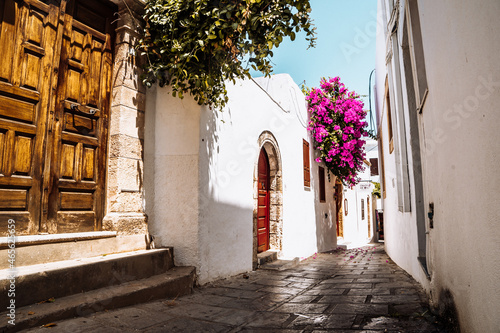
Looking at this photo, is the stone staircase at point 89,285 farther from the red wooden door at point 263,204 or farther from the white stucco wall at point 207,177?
the red wooden door at point 263,204

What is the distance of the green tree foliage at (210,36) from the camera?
3584 millimetres

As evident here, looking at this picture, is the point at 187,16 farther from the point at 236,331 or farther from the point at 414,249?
the point at 414,249

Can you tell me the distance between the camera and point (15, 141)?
3.12 m

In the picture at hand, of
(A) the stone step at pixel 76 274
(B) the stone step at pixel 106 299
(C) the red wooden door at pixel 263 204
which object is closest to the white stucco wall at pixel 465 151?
(B) the stone step at pixel 106 299

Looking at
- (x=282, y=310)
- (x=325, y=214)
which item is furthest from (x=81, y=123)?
(x=325, y=214)

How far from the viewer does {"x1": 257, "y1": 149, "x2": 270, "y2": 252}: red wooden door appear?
22.3 feet

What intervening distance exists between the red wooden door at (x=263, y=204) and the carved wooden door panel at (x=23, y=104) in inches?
165

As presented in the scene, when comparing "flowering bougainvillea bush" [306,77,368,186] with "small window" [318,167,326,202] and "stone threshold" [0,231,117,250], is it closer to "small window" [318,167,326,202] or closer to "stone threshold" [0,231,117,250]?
"small window" [318,167,326,202]

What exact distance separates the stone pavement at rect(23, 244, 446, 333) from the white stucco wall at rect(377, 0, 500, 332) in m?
0.48

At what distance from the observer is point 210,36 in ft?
11.8

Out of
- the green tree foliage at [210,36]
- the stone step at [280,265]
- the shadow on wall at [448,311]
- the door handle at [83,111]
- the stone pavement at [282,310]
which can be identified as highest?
the green tree foliage at [210,36]

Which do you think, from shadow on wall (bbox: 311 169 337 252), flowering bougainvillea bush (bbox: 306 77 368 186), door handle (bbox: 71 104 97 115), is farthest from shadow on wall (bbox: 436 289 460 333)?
flowering bougainvillea bush (bbox: 306 77 368 186)

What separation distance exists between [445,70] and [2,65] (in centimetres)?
372

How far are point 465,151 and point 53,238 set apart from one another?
338 cm
